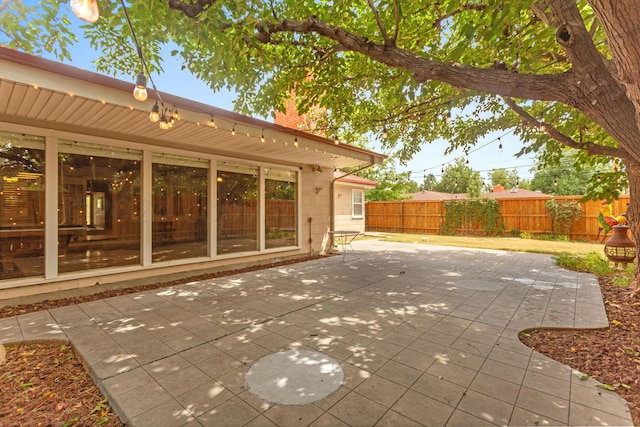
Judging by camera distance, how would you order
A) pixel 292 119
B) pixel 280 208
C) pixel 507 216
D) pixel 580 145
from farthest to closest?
pixel 507 216
pixel 292 119
pixel 280 208
pixel 580 145

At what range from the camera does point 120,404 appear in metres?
1.84

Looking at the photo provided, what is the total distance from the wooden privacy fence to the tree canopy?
7423 mm

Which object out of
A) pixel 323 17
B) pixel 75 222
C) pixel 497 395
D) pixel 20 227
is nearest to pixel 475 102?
pixel 323 17

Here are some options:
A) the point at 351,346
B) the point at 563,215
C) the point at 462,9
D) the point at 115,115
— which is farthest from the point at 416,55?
the point at 563,215

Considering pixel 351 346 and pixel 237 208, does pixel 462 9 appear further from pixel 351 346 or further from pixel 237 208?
pixel 237 208

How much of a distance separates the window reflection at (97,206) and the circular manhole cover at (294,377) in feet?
12.6

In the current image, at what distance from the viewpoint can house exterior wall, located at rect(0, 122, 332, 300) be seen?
3.95 meters

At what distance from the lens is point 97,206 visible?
15.8ft

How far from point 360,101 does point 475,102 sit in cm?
263

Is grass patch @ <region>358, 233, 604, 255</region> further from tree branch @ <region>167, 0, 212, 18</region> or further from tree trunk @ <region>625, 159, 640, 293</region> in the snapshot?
tree branch @ <region>167, 0, 212, 18</region>

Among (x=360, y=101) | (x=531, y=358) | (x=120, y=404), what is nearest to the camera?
(x=120, y=404)

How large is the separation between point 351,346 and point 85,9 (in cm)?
294

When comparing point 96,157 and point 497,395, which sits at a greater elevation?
point 96,157

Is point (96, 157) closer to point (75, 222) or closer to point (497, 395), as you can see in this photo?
point (75, 222)
